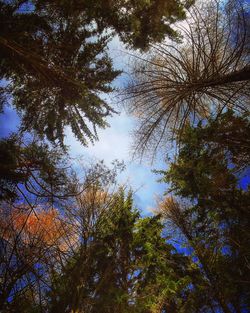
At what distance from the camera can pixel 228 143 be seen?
6871 millimetres

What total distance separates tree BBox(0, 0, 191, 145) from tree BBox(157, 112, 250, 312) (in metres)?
3.55

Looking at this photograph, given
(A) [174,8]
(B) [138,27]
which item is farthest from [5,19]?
(A) [174,8]

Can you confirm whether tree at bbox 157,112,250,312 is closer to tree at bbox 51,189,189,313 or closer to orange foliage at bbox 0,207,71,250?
tree at bbox 51,189,189,313

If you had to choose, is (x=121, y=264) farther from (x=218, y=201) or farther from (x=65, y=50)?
(x=65, y=50)

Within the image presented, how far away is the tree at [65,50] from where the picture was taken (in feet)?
23.4

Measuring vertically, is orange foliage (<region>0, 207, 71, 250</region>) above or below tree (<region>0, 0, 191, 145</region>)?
below

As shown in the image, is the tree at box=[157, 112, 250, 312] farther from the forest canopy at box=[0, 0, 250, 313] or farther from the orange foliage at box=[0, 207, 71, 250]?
the orange foliage at box=[0, 207, 71, 250]

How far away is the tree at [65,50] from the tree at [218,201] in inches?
140

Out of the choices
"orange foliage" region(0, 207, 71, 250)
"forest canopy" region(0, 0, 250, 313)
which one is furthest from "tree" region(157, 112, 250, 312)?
"orange foliage" region(0, 207, 71, 250)

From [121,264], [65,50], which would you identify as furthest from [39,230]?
[65,50]

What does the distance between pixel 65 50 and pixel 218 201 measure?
21.3 ft

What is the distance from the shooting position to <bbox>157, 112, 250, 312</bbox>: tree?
6898mm

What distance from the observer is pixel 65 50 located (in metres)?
8.14

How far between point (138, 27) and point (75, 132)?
4620mm
